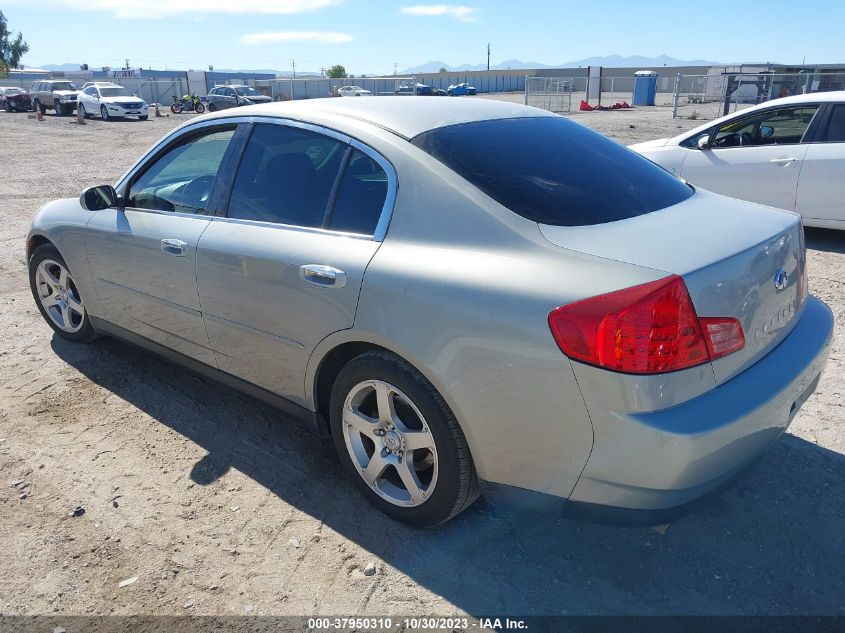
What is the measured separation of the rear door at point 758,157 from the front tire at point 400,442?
5.97 meters

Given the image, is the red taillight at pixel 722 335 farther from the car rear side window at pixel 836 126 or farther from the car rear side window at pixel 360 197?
the car rear side window at pixel 836 126

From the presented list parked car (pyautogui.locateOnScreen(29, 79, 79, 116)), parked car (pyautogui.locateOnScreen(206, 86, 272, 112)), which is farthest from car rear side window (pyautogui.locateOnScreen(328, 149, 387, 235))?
parked car (pyautogui.locateOnScreen(29, 79, 79, 116))

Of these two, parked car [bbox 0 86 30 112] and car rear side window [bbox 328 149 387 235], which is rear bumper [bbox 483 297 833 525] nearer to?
car rear side window [bbox 328 149 387 235]

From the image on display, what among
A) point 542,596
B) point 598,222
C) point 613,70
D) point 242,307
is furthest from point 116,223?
point 613,70

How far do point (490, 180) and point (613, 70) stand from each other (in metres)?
69.0

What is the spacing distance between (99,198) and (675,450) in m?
3.47

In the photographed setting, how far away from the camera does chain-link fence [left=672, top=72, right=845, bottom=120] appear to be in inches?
828

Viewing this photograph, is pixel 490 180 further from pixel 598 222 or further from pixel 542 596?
pixel 542 596

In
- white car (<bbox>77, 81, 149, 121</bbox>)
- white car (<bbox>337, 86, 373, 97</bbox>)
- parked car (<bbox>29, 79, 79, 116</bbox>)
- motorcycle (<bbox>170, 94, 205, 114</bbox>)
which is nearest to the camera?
white car (<bbox>77, 81, 149, 121</bbox>)

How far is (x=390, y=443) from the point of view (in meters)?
2.79

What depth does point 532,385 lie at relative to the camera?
2.22 metres

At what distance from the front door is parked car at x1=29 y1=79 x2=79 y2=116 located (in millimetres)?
34903

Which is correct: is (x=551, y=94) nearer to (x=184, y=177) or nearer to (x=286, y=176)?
(x=184, y=177)

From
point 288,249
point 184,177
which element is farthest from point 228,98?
point 288,249
